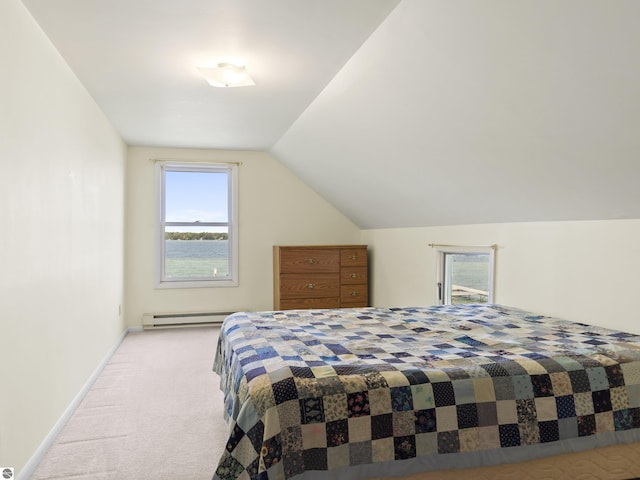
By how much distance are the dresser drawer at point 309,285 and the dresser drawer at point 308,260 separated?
6 centimetres

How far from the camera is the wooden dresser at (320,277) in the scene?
212 inches

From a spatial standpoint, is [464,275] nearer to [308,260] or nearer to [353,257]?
[353,257]

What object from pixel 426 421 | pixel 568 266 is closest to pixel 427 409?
pixel 426 421

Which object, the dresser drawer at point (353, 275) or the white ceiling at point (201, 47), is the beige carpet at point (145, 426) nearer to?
the dresser drawer at point (353, 275)

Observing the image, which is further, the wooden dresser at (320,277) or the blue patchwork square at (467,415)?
the wooden dresser at (320,277)

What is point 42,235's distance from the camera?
7.88 feet

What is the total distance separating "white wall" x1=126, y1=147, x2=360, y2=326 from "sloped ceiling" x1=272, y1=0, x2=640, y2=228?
2035mm

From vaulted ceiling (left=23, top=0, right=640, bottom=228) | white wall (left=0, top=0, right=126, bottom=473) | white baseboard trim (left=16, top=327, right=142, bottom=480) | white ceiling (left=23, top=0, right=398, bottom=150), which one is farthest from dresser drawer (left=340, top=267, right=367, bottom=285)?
white wall (left=0, top=0, right=126, bottom=473)

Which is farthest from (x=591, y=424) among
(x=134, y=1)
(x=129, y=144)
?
(x=129, y=144)

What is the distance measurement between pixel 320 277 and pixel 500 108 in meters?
3.45

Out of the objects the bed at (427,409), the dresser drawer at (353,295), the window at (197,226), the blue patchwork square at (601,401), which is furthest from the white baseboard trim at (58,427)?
the dresser drawer at (353,295)

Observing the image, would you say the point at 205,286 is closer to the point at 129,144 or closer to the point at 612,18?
the point at 129,144

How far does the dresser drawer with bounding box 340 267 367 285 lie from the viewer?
5.57m

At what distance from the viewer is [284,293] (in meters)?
5.38
